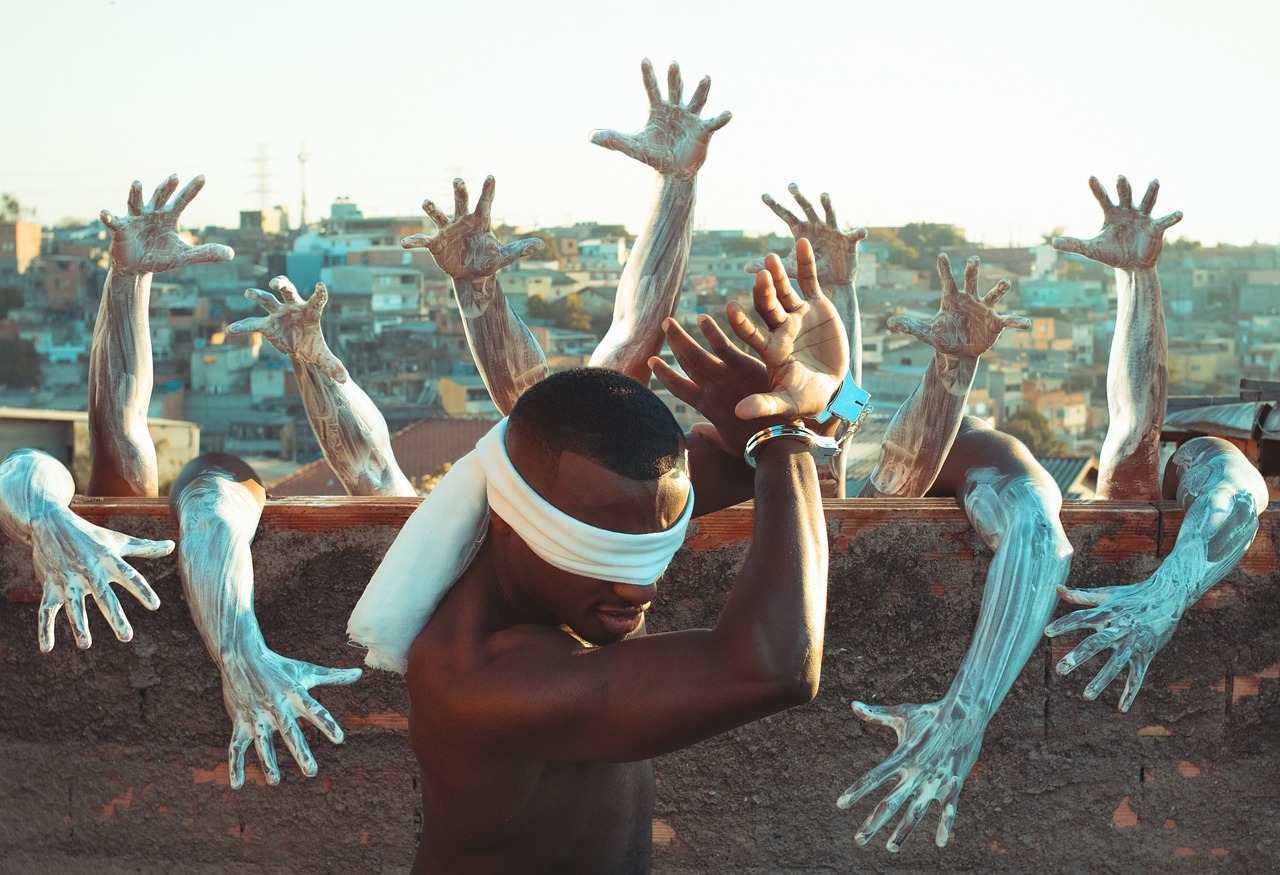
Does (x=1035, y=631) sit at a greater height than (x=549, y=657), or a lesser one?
lesser

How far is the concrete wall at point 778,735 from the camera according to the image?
3.46 metres

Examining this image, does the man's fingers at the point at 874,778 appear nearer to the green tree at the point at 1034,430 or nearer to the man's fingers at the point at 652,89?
the man's fingers at the point at 652,89

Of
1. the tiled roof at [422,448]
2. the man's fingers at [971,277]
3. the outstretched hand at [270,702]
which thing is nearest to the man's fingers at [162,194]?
the outstretched hand at [270,702]

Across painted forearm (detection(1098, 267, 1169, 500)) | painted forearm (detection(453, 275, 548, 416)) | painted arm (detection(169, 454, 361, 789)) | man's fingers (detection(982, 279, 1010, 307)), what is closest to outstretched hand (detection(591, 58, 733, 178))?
painted forearm (detection(453, 275, 548, 416))

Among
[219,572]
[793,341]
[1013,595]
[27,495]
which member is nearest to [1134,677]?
[1013,595]

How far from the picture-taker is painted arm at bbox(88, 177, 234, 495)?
13.0 feet

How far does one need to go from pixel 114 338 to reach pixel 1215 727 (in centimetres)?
323

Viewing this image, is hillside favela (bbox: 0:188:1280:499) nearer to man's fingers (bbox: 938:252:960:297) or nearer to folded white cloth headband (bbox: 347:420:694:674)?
man's fingers (bbox: 938:252:960:297)

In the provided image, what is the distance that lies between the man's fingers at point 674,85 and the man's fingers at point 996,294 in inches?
41.6

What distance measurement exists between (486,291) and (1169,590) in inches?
79.6

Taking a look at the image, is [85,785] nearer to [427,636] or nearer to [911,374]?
[427,636]

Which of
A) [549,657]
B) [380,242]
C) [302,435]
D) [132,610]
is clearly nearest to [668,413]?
[549,657]

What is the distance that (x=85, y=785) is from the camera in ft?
11.8

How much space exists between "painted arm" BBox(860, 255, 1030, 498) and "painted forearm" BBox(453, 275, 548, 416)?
106 cm
